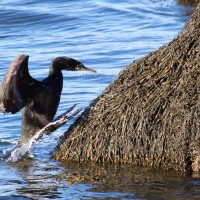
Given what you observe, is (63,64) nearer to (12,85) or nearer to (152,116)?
(12,85)

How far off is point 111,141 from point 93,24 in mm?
10334

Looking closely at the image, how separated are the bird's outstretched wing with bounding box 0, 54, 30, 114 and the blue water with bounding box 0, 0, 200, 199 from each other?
24.6 inches

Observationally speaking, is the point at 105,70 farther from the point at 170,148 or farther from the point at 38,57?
the point at 170,148

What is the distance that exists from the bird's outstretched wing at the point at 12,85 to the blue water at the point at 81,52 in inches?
24.6

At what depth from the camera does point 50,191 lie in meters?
8.15

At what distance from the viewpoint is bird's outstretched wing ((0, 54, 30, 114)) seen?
9.55 metres

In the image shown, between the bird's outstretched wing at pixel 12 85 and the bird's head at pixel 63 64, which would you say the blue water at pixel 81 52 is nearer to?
the bird's outstretched wing at pixel 12 85

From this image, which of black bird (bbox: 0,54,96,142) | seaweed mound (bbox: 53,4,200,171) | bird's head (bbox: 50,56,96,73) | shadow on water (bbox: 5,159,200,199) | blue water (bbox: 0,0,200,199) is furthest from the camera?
bird's head (bbox: 50,56,96,73)

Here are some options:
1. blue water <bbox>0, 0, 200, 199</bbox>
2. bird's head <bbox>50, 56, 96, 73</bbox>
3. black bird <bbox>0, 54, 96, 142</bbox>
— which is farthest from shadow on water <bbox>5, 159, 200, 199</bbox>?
bird's head <bbox>50, 56, 96, 73</bbox>

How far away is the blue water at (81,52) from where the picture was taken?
8148mm

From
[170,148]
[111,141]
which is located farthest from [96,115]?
[170,148]

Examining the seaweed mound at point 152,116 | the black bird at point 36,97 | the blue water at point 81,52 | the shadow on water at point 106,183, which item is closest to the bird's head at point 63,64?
the black bird at point 36,97

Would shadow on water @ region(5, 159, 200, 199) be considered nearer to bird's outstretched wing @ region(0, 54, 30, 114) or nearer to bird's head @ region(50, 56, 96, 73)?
bird's outstretched wing @ region(0, 54, 30, 114)

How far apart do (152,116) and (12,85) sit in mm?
1867
